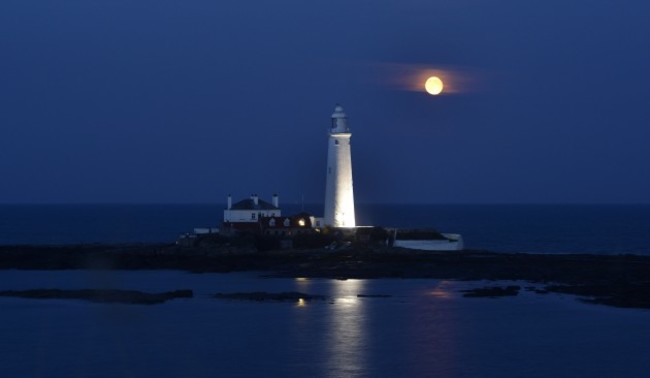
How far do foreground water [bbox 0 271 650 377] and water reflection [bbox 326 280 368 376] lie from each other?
0.03 metres

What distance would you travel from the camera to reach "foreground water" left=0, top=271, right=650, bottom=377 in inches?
1121

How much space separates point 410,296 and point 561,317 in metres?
7.25

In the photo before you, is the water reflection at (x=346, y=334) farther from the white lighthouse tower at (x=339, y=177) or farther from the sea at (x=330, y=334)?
the white lighthouse tower at (x=339, y=177)

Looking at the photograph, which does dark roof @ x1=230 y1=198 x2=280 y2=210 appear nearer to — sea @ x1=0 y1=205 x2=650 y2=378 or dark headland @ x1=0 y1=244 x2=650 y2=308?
dark headland @ x1=0 y1=244 x2=650 y2=308

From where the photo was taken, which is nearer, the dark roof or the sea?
the sea

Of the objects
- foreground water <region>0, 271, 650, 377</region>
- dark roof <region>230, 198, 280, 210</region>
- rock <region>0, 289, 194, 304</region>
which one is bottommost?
foreground water <region>0, 271, 650, 377</region>

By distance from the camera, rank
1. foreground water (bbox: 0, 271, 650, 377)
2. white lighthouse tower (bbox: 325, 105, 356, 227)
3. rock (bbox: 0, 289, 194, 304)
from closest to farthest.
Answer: foreground water (bbox: 0, 271, 650, 377) < rock (bbox: 0, 289, 194, 304) < white lighthouse tower (bbox: 325, 105, 356, 227)

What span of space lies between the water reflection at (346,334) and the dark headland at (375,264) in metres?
5.91

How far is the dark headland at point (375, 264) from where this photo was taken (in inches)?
1812

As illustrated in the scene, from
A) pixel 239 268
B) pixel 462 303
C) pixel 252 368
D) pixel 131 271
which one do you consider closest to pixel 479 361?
pixel 252 368

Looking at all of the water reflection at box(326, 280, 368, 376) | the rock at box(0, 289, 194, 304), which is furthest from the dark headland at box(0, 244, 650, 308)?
the rock at box(0, 289, 194, 304)

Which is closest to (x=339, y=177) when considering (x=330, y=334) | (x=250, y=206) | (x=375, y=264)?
(x=250, y=206)

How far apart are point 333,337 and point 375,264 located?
18552mm

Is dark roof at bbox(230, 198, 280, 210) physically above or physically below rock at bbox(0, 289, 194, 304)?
above
